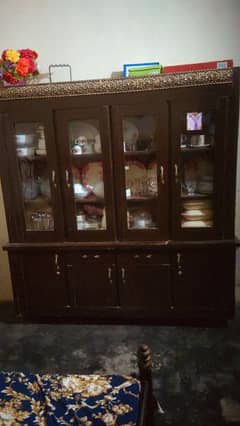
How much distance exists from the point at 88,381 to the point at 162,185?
1.43 metres

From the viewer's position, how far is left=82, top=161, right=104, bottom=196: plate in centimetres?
259

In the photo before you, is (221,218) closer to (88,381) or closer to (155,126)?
(155,126)

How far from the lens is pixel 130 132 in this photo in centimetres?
253

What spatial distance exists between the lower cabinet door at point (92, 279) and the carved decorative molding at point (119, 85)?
47.1 inches

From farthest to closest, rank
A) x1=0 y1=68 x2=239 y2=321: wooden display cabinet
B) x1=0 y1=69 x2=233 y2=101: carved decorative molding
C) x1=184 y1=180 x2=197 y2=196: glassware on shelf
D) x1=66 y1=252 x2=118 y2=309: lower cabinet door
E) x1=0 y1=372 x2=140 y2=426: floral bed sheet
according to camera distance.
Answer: x1=66 y1=252 x2=118 y2=309: lower cabinet door → x1=184 y1=180 x2=197 y2=196: glassware on shelf → x1=0 y1=68 x2=239 y2=321: wooden display cabinet → x1=0 y1=69 x2=233 y2=101: carved decorative molding → x1=0 y1=372 x2=140 y2=426: floral bed sheet

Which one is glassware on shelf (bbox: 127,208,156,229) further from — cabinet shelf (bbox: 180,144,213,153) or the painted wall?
the painted wall

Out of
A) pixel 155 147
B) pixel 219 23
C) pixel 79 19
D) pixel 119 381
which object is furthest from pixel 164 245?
pixel 79 19

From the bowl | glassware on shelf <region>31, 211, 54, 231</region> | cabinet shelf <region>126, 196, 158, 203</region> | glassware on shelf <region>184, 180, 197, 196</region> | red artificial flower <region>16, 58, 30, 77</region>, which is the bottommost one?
glassware on shelf <region>31, 211, 54, 231</region>

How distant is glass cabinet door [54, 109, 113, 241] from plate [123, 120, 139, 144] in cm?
16

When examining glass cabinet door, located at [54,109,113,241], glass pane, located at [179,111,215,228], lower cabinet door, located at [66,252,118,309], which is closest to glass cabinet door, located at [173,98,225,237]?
glass pane, located at [179,111,215,228]

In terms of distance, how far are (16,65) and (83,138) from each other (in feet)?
2.27

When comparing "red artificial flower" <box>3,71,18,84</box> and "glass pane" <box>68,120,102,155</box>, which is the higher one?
"red artificial flower" <box>3,71,18,84</box>

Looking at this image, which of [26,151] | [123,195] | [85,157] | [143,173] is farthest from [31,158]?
[143,173]

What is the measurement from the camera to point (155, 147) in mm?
2438
